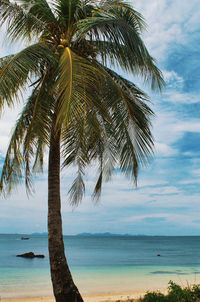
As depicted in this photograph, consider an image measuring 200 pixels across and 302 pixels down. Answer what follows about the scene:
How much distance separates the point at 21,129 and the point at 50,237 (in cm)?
231

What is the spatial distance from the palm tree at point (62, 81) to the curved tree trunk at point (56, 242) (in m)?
0.02

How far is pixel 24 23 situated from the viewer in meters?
6.76

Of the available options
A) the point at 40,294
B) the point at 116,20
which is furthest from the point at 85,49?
the point at 40,294

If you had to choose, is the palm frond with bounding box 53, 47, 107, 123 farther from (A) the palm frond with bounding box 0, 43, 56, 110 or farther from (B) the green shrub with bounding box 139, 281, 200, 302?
(B) the green shrub with bounding box 139, 281, 200, 302

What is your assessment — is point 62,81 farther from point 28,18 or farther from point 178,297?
point 178,297

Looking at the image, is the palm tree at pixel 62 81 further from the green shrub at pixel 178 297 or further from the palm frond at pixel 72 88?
the green shrub at pixel 178 297

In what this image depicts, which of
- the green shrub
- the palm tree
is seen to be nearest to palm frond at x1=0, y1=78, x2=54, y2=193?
the palm tree

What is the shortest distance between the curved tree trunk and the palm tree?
18 mm

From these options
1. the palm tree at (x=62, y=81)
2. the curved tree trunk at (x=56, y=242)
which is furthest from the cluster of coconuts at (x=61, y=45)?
the curved tree trunk at (x=56, y=242)

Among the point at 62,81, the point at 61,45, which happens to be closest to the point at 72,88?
the point at 62,81

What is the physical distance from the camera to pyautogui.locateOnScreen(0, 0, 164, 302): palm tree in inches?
226

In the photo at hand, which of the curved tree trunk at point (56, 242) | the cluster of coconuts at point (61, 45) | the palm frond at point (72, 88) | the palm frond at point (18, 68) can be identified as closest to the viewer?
the palm frond at point (72, 88)

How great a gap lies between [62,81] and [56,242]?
3220 millimetres

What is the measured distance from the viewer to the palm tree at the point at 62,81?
5.74 metres
